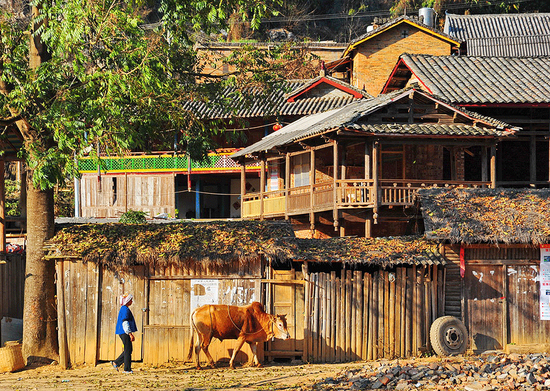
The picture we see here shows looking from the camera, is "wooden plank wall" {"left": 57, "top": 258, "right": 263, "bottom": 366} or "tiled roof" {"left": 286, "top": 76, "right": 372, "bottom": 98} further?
"tiled roof" {"left": 286, "top": 76, "right": 372, "bottom": 98}

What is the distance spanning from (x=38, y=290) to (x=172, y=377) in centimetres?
388

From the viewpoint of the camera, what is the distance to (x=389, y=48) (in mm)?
38562

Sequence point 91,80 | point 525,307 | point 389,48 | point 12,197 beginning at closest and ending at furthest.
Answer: point 91,80 < point 525,307 < point 12,197 < point 389,48

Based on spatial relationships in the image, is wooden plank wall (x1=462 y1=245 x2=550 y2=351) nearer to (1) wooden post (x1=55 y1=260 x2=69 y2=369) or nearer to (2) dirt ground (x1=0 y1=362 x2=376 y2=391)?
(2) dirt ground (x1=0 y1=362 x2=376 y2=391)

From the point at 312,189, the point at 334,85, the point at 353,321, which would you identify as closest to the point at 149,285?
the point at 353,321

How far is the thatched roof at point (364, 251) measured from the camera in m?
15.1

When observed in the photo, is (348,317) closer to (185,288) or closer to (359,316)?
(359,316)

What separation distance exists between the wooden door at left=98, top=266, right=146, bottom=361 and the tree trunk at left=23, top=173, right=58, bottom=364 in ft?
3.95

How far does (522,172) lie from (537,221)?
12.6 meters

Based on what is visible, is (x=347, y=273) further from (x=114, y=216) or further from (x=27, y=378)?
(x=114, y=216)

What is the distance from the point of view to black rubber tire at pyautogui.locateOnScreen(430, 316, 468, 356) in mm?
14797

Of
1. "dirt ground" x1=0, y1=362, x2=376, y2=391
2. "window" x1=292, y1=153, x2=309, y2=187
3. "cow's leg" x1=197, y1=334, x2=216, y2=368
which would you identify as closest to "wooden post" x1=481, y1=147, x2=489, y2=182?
"window" x1=292, y1=153, x2=309, y2=187

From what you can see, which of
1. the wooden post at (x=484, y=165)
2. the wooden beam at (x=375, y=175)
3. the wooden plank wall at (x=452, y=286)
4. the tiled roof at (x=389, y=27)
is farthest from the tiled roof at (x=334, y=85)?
the wooden plank wall at (x=452, y=286)

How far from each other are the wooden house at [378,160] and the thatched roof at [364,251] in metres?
3.20
